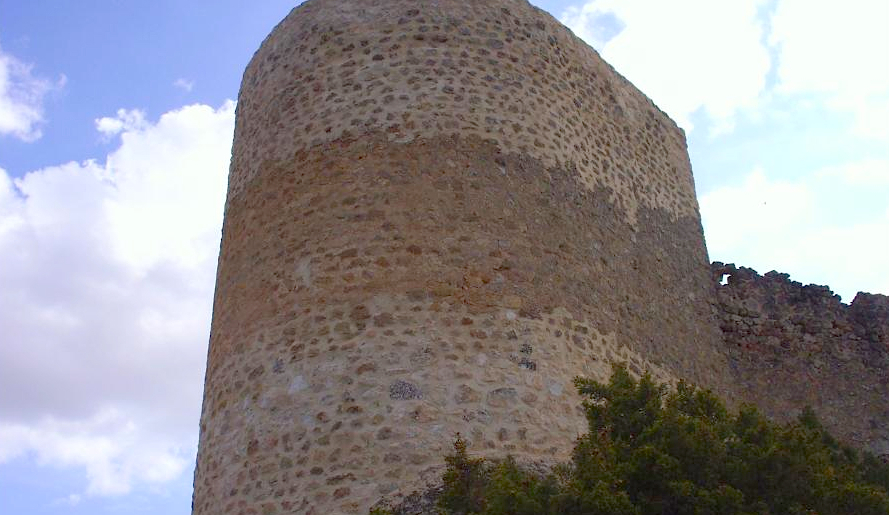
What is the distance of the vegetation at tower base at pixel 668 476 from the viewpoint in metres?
4.43

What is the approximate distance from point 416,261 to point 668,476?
8.41 ft

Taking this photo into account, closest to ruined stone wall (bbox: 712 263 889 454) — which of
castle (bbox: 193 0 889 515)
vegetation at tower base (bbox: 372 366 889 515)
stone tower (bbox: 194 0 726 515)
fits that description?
castle (bbox: 193 0 889 515)

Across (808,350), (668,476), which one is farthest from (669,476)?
(808,350)

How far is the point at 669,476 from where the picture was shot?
4602mm

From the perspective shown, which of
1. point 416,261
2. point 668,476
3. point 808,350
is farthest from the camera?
point 808,350

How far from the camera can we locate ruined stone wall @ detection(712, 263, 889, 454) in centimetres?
922

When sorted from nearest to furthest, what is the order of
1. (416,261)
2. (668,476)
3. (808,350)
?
(668,476) < (416,261) < (808,350)

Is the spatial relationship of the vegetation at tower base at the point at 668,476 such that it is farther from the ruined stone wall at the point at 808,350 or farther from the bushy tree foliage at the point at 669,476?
the ruined stone wall at the point at 808,350

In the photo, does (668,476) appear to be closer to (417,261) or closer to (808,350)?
(417,261)

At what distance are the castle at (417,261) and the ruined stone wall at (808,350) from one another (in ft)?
1.80

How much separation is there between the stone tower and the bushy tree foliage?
3.13 feet

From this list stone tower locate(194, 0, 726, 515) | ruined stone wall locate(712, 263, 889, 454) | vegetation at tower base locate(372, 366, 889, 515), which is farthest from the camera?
ruined stone wall locate(712, 263, 889, 454)

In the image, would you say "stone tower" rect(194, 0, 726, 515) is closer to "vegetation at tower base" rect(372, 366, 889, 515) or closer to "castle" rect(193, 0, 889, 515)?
"castle" rect(193, 0, 889, 515)

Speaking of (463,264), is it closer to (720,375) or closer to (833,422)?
(720,375)
